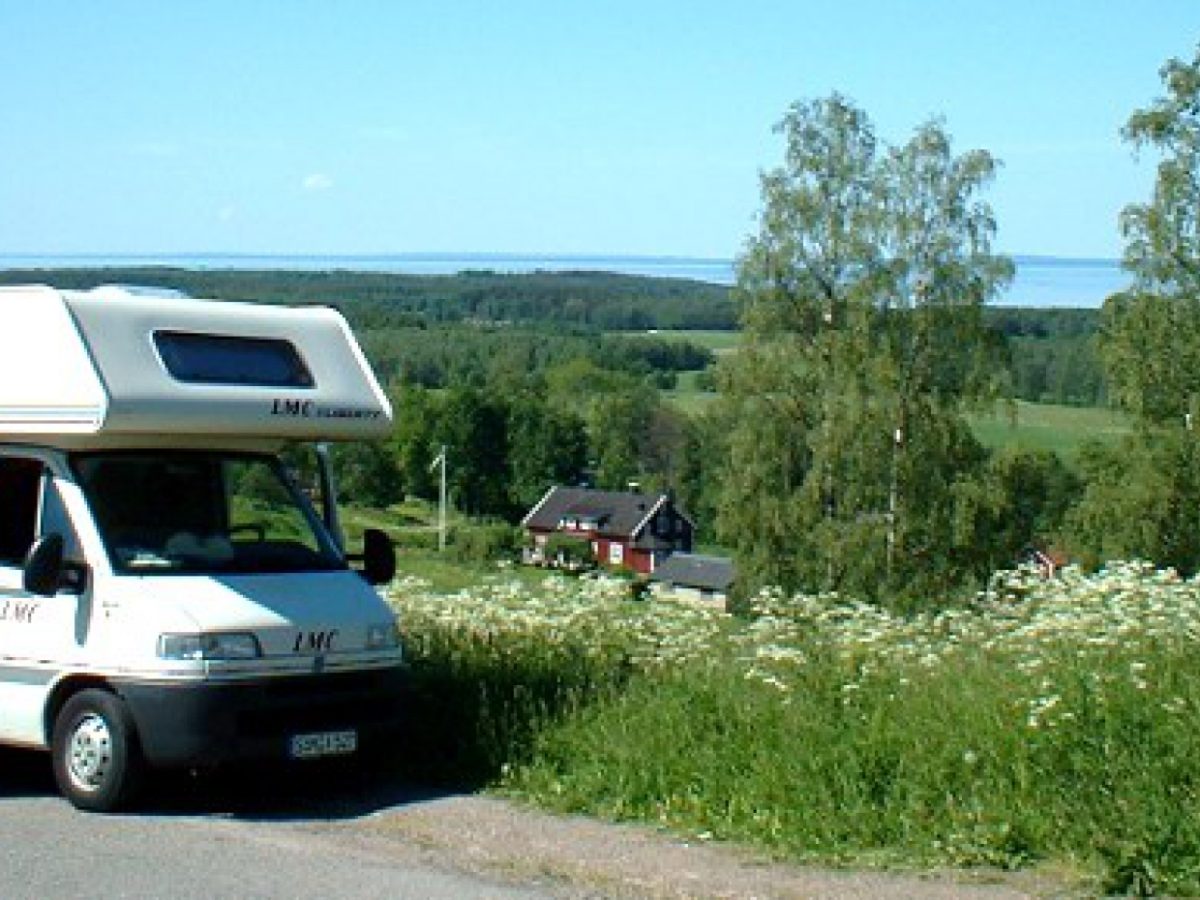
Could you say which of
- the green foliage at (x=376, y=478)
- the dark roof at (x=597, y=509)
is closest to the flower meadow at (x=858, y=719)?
the green foliage at (x=376, y=478)

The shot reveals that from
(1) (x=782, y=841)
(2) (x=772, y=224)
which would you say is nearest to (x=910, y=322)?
(2) (x=772, y=224)

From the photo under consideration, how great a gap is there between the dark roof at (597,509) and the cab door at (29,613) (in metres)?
31.2

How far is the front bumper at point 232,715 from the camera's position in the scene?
956cm

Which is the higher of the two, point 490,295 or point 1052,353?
point 490,295

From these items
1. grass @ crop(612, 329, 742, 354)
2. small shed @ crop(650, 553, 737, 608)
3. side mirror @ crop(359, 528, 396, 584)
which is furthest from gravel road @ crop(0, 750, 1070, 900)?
grass @ crop(612, 329, 742, 354)

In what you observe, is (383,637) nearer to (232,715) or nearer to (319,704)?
(319,704)

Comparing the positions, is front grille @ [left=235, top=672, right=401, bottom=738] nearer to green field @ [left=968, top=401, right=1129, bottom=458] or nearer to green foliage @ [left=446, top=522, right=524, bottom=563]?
green foliage @ [left=446, top=522, right=524, bottom=563]

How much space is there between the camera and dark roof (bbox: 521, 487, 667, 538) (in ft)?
141

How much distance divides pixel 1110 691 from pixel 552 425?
4284 cm

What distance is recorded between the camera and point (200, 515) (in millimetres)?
10625

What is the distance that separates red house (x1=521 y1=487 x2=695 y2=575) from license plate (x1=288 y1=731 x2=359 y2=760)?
27.3 m

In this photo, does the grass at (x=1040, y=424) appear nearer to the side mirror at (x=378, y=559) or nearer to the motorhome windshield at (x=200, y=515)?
the side mirror at (x=378, y=559)

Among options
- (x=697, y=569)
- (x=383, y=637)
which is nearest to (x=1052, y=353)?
(x=697, y=569)

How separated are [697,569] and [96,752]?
28298 millimetres
